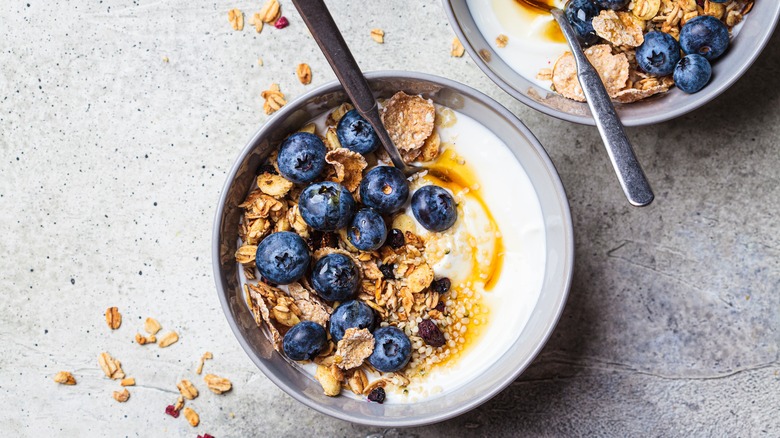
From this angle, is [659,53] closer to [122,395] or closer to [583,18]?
[583,18]

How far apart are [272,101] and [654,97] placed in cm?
64

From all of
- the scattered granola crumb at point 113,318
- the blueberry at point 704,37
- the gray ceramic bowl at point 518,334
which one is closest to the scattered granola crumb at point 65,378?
the scattered granola crumb at point 113,318

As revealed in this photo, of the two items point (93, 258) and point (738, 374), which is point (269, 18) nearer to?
point (93, 258)

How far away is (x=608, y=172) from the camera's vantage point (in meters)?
1.27

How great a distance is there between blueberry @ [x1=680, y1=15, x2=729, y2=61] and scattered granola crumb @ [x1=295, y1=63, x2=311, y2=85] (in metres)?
0.62

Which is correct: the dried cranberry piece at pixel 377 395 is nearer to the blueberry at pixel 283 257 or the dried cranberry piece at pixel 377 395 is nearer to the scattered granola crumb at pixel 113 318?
the blueberry at pixel 283 257

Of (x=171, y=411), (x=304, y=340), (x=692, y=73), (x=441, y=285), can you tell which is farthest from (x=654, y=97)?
(x=171, y=411)

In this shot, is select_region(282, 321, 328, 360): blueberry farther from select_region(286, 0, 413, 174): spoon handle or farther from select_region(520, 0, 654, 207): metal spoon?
select_region(520, 0, 654, 207): metal spoon

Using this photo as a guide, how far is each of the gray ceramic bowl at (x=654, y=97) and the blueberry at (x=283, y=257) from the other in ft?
1.32

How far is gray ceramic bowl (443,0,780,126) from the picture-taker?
1.10m

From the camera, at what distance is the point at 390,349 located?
1073 millimetres

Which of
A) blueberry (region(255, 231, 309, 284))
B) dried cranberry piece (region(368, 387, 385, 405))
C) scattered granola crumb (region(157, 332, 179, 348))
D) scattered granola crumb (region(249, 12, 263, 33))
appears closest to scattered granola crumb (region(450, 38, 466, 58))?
scattered granola crumb (region(249, 12, 263, 33))

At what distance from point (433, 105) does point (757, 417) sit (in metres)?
0.82

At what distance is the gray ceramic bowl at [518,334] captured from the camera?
42.3 inches
